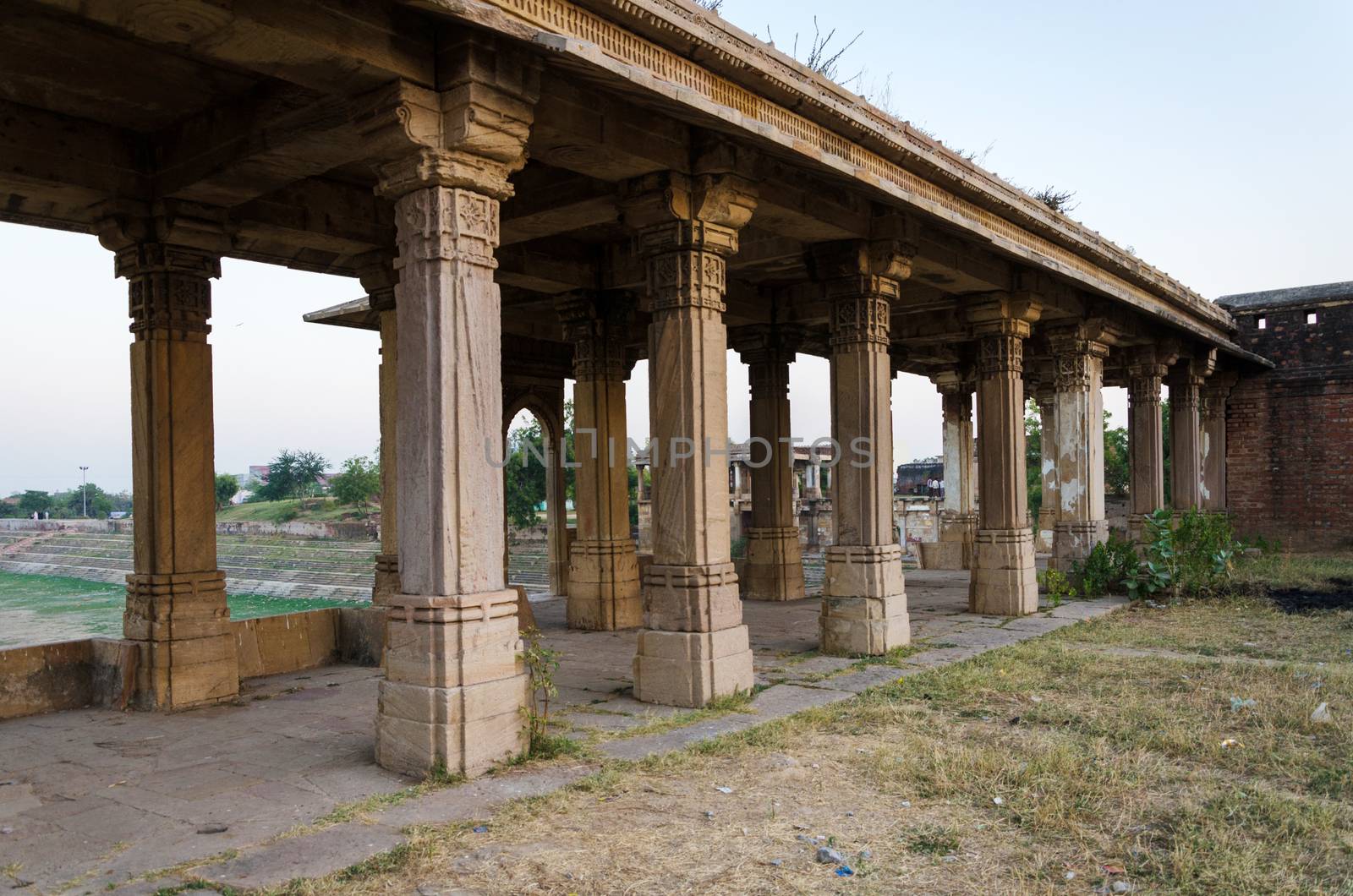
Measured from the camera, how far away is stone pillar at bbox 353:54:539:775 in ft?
19.0

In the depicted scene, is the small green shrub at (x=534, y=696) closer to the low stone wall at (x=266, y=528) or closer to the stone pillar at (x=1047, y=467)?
the stone pillar at (x=1047, y=467)

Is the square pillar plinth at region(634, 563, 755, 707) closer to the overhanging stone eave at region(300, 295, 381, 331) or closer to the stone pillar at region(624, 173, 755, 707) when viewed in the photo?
the stone pillar at region(624, 173, 755, 707)

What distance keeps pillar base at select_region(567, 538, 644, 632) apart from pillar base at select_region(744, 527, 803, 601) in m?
3.50

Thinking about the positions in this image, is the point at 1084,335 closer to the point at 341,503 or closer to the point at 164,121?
the point at 164,121

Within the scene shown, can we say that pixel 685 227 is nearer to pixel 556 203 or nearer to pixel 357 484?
pixel 556 203

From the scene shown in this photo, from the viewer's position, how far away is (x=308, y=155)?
22.9ft

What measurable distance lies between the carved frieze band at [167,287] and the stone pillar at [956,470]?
16816 mm

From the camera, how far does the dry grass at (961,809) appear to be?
172 inches

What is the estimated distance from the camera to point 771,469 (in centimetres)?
1569

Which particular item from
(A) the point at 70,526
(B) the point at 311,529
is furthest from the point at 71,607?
(A) the point at 70,526

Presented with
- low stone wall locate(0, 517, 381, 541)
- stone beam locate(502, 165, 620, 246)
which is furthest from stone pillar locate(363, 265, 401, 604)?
low stone wall locate(0, 517, 381, 541)

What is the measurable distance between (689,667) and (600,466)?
522cm

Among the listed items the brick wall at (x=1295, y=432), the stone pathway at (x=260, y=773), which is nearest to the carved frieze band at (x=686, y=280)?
the stone pathway at (x=260, y=773)

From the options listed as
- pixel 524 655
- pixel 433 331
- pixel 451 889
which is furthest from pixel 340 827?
pixel 433 331
